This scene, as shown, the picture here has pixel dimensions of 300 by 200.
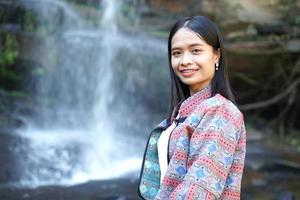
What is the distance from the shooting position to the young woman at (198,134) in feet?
5.19

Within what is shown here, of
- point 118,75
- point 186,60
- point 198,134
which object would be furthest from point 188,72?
point 118,75

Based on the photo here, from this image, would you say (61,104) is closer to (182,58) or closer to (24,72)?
(24,72)

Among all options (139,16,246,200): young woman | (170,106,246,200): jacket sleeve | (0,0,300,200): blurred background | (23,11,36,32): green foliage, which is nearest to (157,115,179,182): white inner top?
(139,16,246,200): young woman

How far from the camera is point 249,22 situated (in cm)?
977

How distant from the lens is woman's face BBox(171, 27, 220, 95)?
176cm

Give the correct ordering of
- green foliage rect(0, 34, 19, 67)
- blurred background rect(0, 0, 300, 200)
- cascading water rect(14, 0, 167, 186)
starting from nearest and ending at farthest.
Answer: blurred background rect(0, 0, 300, 200)
cascading water rect(14, 0, 167, 186)
green foliage rect(0, 34, 19, 67)

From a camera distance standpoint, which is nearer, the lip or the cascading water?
the lip

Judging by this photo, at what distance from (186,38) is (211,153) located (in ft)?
1.49

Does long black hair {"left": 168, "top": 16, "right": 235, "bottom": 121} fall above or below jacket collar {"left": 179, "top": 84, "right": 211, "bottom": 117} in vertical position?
above

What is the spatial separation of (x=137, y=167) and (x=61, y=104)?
11.4 ft

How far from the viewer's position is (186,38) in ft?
5.77

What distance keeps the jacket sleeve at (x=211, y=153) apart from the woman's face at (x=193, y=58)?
0.63 feet

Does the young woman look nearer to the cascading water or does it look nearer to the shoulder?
the shoulder

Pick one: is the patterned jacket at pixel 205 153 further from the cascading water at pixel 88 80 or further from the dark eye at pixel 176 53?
the cascading water at pixel 88 80
